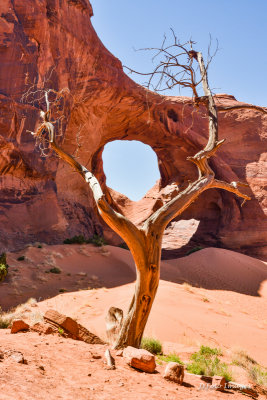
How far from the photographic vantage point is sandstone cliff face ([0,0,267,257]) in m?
16.5

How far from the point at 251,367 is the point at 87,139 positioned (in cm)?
1914

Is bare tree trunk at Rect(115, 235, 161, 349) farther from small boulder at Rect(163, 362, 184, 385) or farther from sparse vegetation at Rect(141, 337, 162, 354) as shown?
sparse vegetation at Rect(141, 337, 162, 354)

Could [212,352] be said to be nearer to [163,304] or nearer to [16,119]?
[163,304]

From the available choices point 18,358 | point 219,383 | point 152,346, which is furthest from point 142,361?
point 152,346

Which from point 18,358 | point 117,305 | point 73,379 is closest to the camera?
point 73,379

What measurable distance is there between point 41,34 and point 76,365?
58.0ft

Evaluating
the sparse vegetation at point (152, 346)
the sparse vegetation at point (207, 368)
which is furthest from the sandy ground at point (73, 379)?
the sparse vegetation at point (152, 346)

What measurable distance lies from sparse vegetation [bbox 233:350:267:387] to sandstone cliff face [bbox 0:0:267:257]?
8179 millimetres

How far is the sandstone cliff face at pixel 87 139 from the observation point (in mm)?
16453

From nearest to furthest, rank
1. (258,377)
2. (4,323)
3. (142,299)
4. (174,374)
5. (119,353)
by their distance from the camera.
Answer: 1. (174,374)
2. (119,353)
3. (142,299)
4. (258,377)
5. (4,323)

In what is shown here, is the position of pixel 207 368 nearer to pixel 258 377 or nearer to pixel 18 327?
pixel 258 377

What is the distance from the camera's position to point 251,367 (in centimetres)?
570

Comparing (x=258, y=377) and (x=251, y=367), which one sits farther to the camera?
(x=251, y=367)

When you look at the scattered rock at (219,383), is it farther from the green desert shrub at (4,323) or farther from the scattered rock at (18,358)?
the green desert shrub at (4,323)
